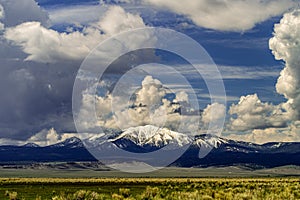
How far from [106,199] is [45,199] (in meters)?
7.72

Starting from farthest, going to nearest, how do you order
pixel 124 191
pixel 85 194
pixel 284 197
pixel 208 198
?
pixel 124 191 < pixel 85 194 < pixel 284 197 < pixel 208 198

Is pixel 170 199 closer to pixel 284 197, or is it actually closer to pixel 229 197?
pixel 229 197

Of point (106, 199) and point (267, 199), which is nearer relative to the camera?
point (267, 199)

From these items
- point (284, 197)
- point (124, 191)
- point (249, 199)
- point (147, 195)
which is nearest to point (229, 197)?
point (249, 199)

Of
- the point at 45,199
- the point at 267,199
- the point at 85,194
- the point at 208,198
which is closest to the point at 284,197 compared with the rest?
the point at 267,199

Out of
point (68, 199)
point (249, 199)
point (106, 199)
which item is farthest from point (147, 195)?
point (249, 199)

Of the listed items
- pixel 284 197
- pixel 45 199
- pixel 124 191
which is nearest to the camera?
pixel 284 197

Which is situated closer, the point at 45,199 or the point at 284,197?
the point at 284,197

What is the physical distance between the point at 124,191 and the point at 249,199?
21.6 metres

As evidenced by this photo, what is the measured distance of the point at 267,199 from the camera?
4597cm

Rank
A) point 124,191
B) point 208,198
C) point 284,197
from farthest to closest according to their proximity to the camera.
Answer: point 124,191
point 284,197
point 208,198

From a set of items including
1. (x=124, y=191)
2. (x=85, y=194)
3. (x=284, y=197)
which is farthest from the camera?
(x=124, y=191)

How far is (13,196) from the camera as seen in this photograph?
178 feet

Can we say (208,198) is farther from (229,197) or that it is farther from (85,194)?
(85,194)
